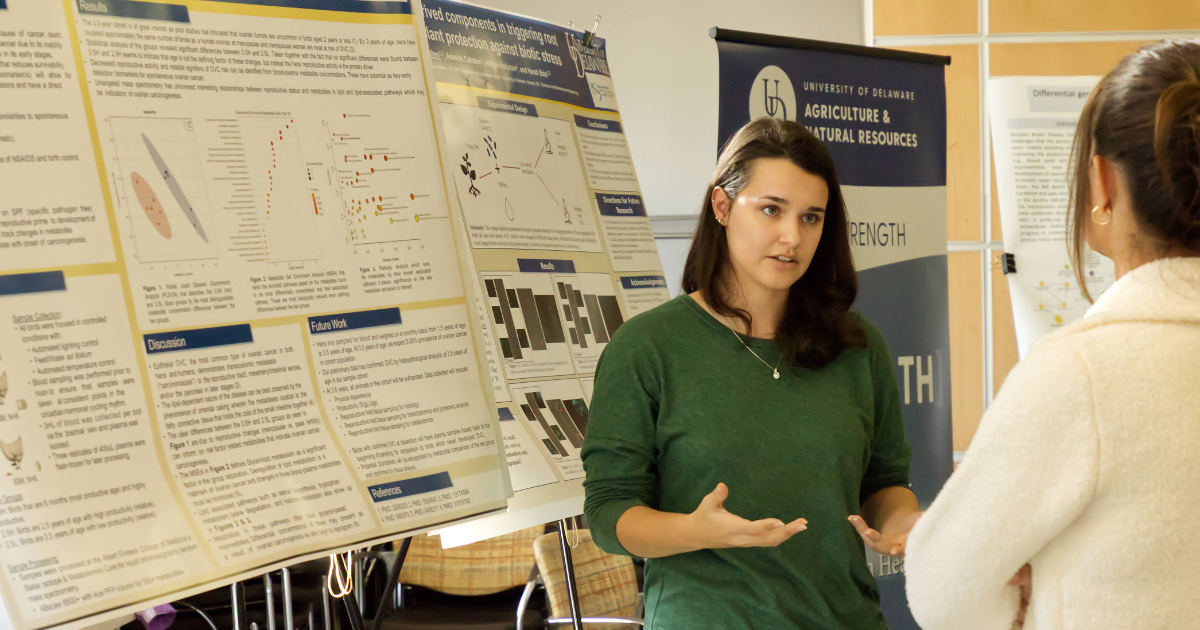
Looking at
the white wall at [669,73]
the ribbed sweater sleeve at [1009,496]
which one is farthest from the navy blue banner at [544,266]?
the white wall at [669,73]

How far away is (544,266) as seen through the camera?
2.25 meters

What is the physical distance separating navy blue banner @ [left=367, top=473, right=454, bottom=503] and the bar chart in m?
0.43

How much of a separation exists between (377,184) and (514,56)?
0.78m

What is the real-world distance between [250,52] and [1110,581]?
1502 mm

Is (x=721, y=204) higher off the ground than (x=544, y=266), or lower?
higher

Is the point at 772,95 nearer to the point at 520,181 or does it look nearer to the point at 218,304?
the point at 520,181

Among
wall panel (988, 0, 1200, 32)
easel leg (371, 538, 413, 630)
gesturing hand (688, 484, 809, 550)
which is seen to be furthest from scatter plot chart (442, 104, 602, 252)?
wall panel (988, 0, 1200, 32)

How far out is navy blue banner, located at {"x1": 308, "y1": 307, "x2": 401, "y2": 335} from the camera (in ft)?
5.12

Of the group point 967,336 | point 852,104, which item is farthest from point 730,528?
point 967,336

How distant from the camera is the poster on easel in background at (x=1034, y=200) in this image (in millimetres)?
3826

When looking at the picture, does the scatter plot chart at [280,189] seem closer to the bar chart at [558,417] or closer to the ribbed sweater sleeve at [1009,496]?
the bar chart at [558,417]

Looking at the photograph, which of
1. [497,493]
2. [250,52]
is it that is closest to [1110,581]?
[497,493]

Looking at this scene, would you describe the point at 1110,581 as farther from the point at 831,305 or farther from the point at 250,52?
the point at 250,52

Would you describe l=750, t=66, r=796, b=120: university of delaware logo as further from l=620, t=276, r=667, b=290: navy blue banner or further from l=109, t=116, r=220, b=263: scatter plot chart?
l=109, t=116, r=220, b=263: scatter plot chart
